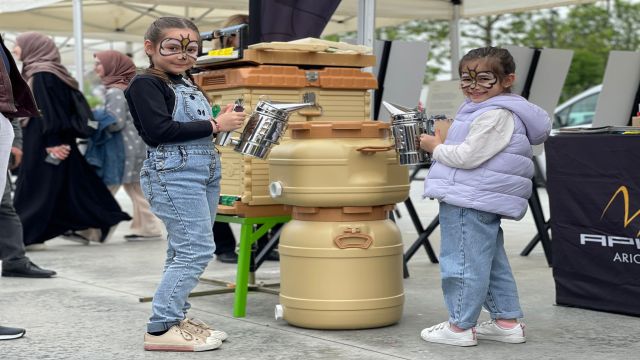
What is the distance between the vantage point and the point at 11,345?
4594 mm

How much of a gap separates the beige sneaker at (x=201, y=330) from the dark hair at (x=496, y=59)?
168cm

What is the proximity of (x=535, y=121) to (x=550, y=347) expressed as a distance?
1.03 meters

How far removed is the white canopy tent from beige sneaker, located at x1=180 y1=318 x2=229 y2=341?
2.49 meters

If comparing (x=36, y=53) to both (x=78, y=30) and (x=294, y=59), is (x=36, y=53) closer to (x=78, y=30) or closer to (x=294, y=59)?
(x=78, y=30)

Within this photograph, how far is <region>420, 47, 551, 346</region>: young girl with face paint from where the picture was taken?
442 cm

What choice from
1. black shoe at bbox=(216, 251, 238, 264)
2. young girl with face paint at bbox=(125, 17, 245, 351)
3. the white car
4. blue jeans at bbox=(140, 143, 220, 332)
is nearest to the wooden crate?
young girl with face paint at bbox=(125, 17, 245, 351)

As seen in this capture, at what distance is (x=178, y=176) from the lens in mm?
4391

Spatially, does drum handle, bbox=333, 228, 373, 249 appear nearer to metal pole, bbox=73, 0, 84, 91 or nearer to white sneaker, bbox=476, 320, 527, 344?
white sneaker, bbox=476, 320, 527, 344

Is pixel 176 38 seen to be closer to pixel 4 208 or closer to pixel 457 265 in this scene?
pixel 457 265

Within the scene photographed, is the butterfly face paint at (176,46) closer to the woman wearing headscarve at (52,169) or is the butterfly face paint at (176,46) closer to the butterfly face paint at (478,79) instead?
the butterfly face paint at (478,79)

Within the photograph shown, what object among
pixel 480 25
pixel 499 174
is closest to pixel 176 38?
pixel 499 174

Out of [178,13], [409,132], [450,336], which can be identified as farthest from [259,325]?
[178,13]

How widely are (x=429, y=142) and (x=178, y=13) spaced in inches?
409

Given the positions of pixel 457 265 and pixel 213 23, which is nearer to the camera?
pixel 457 265
